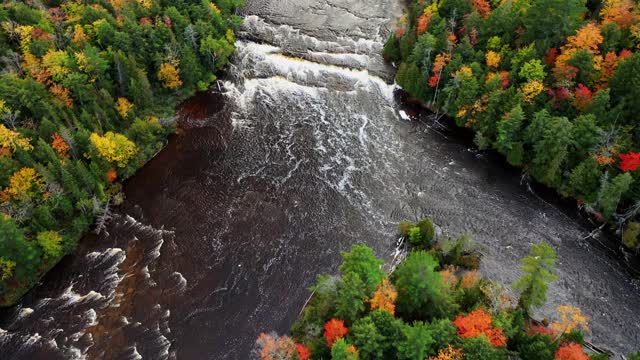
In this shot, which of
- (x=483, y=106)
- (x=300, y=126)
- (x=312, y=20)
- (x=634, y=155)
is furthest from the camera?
(x=312, y=20)

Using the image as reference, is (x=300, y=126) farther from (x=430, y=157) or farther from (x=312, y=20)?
(x=312, y=20)

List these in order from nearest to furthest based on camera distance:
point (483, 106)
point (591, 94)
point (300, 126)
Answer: point (591, 94), point (483, 106), point (300, 126)

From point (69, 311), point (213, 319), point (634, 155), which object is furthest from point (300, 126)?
point (634, 155)

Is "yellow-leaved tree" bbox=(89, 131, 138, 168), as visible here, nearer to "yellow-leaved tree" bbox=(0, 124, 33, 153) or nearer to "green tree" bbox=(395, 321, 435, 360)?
"yellow-leaved tree" bbox=(0, 124, 33, 153)

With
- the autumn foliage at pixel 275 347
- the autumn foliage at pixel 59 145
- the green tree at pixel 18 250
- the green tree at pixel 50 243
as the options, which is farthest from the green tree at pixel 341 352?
the autumn foliage at pixel 59 145

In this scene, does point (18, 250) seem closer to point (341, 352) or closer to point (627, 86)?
point (341, 352)

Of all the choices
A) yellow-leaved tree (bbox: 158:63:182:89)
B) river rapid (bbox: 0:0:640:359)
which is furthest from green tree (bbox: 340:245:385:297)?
yellow-leaved tree (bbox: 158:63:182:89)
